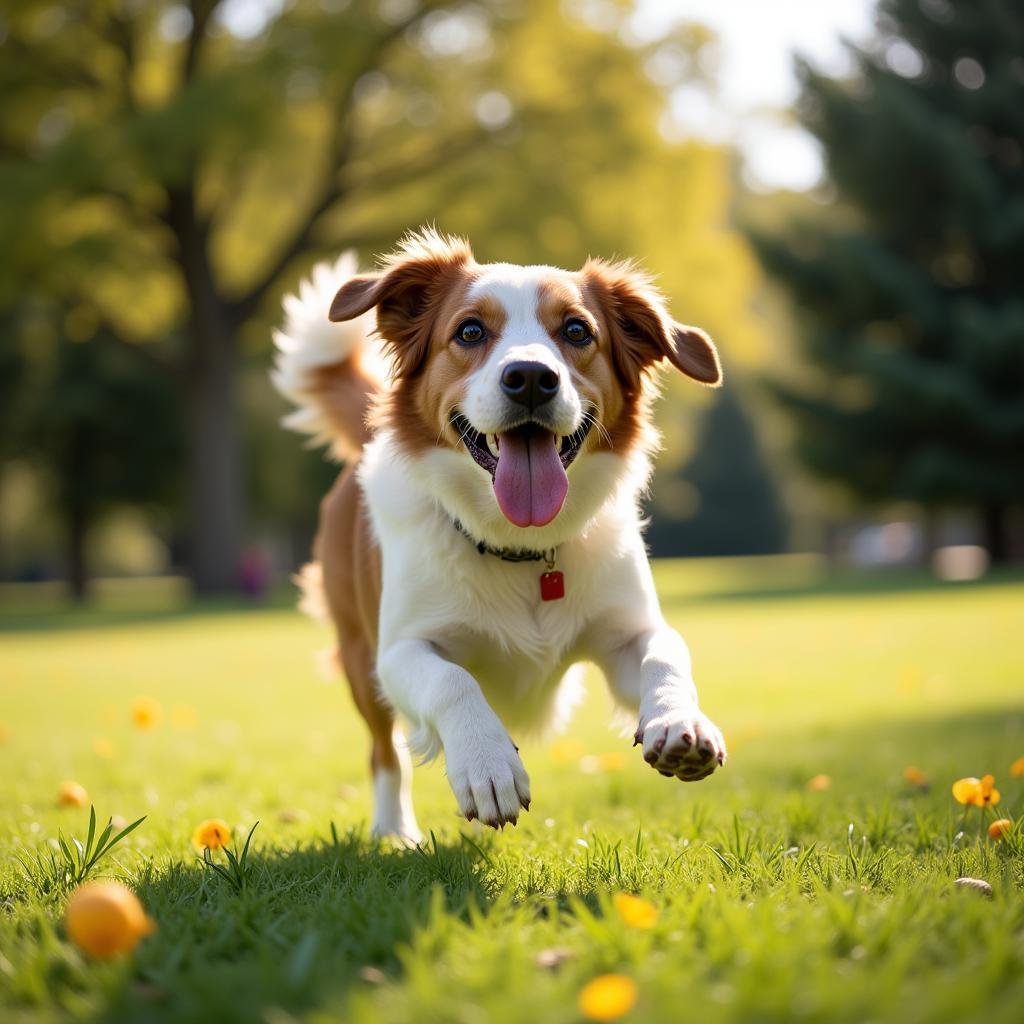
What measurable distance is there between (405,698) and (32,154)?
67.0 ft

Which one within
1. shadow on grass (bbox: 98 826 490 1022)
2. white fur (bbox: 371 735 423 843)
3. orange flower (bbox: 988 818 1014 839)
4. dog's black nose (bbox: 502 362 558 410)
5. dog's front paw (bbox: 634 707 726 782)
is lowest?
white fur (bbox: 371 735 423 843)

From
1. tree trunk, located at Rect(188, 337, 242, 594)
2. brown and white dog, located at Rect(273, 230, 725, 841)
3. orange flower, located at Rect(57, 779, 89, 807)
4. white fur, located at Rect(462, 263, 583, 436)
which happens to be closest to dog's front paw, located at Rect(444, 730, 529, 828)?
brown and white dog, located at Rect(273, 230, 725, 841)

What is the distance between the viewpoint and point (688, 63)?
2247cm

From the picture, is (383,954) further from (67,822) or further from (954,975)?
(67,822)

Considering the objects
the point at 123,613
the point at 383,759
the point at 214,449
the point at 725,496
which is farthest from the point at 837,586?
the point at 725,496

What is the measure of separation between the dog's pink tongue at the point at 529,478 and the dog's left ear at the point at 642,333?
0.61 metres

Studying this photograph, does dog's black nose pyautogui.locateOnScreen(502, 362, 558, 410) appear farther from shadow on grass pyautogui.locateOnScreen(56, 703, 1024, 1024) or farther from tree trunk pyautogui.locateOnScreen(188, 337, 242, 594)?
tree trunk pyautogui.locateOnScreen(188, 337, 242, 594)

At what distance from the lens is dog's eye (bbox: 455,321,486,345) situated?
3.85 metres

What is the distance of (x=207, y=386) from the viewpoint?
2188 cm

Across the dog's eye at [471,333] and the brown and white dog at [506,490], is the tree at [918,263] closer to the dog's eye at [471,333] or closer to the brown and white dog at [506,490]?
the brown and white dog at [506,490]

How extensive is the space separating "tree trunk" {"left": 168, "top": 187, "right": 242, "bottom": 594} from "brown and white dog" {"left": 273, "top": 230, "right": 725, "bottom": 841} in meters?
18.1

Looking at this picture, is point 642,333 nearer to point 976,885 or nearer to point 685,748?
point 685,748

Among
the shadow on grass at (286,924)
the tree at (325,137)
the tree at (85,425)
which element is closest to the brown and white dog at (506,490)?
the shadow on grass at (286,924)

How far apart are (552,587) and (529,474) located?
41 cm
